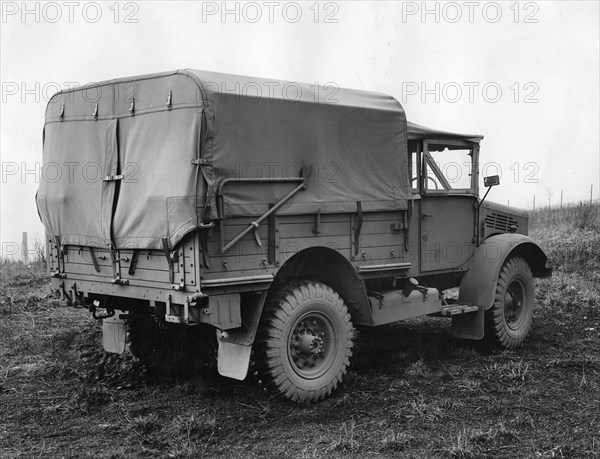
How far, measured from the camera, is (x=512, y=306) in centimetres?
821

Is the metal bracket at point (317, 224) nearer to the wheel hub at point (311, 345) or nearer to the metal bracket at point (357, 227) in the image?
the metal bracket at point (357, 227)

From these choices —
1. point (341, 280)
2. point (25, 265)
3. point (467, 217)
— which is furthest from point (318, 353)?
point (25, 265)

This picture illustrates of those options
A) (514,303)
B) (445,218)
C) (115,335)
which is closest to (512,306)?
(514,303)

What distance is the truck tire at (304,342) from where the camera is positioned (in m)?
5.66

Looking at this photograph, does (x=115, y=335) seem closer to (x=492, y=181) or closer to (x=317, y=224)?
(x=317, y=224)

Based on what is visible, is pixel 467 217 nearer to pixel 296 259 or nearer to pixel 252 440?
pixel 296 259

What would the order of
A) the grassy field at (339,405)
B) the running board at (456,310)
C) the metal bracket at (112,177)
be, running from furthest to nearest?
1. the running board at (456,310)
2. the metal bracket at (112,177)
3. the grassy field at (339,405)

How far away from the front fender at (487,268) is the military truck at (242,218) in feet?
1.16

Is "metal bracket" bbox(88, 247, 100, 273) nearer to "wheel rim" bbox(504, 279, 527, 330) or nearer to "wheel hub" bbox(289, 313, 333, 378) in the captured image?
"wheel hub" bbox(289, 313, 333, 378)

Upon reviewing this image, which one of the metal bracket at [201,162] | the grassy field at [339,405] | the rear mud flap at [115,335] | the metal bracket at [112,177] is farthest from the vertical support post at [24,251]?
the metal bracket at [201,162]

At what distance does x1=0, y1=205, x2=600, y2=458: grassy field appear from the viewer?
15.8 feet

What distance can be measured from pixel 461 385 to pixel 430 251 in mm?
1554

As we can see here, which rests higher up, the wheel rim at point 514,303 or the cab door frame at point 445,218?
the cab door frame at point 445,218

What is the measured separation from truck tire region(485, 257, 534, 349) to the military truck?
598 mm
